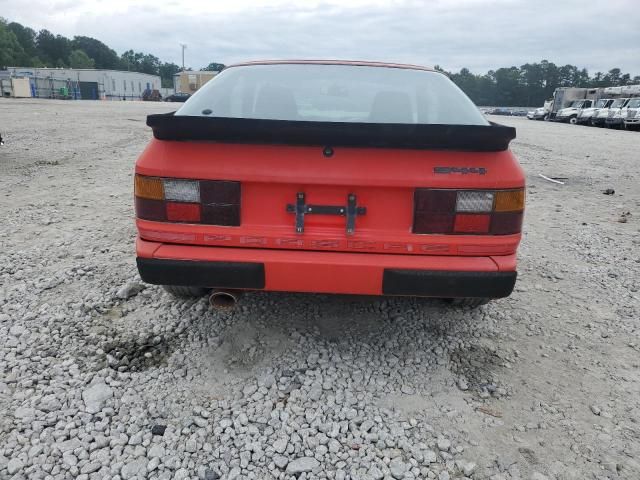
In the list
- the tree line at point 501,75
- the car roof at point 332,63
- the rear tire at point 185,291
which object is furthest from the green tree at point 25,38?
the rear tire at point 185,291

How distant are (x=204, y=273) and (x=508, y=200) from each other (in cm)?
145

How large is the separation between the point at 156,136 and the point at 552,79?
111m

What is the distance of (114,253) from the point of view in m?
3.85

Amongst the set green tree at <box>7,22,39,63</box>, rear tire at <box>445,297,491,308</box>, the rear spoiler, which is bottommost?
rear tire at <box>445,297,491,308</box>

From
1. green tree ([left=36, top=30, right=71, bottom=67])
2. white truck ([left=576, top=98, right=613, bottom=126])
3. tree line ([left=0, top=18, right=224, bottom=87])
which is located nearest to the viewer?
white truck ([left=576, top=98, right=613, bottom=126])

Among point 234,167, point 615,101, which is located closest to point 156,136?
point 234,167

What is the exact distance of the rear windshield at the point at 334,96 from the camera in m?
2.70

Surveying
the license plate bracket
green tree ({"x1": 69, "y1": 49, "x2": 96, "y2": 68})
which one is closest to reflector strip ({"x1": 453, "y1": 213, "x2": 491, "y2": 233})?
the license plate bracket

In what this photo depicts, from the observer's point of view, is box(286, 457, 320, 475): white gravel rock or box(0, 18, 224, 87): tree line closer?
box(286, 457, 320, 475): white gravel rock

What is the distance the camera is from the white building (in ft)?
163

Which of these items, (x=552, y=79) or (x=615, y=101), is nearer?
(x=615, y=101)

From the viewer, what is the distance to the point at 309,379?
236 cm

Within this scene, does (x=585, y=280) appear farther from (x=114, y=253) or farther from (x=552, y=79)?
(x=552, y=79)

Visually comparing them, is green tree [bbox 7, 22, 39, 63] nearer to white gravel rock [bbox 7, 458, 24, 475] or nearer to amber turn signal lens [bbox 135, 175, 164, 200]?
amber turn signal lens [bbox 135, 175, 164, 200]
